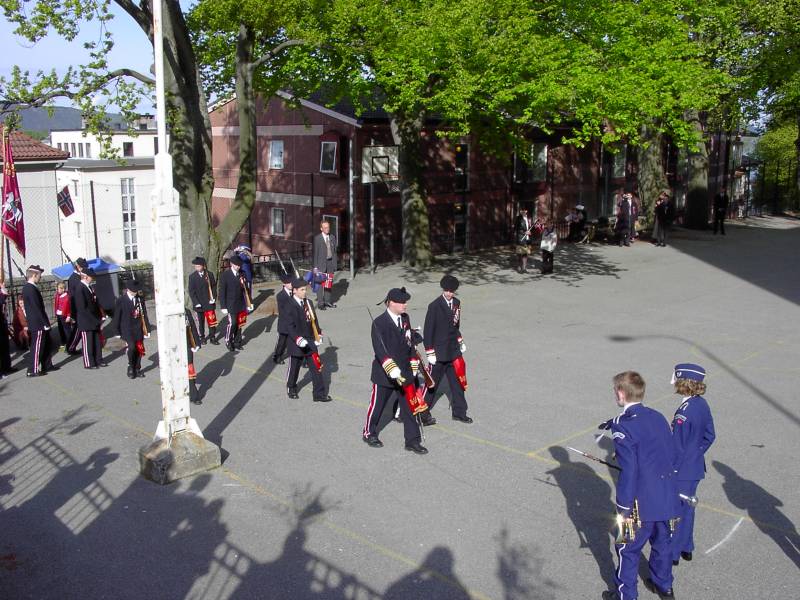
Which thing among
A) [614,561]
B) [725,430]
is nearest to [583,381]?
[725,430]

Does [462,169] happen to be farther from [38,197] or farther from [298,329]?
[298,329]

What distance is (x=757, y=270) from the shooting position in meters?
22.7

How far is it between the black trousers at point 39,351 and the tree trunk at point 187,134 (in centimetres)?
462

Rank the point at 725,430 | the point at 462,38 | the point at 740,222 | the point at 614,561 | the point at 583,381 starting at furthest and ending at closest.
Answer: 1. the point at 740,222
2. the point at 462,38
3. the point at 583,381
4. the point at 725,430
5. the point at 614,561

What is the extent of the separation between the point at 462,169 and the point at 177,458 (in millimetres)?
21492

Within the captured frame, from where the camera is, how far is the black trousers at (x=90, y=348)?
13.1 metres

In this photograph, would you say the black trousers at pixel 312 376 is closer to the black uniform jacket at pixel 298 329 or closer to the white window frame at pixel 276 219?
the black uniform jacket at pixel 298 329

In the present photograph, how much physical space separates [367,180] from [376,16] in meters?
5.93

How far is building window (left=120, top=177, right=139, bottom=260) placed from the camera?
127 ft

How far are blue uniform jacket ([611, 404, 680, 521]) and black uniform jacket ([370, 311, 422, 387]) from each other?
367cm

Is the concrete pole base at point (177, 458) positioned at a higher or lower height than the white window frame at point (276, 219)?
lower

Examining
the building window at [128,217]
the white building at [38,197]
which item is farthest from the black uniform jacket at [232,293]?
the building window at [128,217]

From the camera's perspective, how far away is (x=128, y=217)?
3891 cm

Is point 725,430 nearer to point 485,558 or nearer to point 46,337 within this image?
point 485,558
